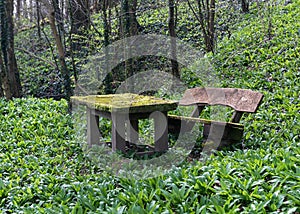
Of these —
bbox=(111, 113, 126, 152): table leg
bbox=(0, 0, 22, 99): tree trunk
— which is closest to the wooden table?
bbox=(111, 113, 126, 152): table leg

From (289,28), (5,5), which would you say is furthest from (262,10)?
(5,5)

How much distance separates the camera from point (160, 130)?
5770mm

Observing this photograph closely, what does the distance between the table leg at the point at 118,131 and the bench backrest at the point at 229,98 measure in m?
1.78

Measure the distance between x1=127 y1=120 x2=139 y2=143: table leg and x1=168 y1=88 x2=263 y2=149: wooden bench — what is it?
2.10ft

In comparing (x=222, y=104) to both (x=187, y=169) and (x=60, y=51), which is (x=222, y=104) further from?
(x=60, y=51)

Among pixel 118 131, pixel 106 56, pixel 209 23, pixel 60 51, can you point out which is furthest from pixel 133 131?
pixel 209 23

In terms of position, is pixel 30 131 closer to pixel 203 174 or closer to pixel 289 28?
pixel 203 174

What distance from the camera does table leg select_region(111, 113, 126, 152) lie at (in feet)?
18.1

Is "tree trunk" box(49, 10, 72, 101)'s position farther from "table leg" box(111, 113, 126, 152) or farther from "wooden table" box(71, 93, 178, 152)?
"table leg" box(111, 113, 126, 152)

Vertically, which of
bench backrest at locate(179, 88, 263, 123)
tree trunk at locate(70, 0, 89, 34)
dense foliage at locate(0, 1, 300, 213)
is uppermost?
tree trunk at locate(70, 0, 89, 34)

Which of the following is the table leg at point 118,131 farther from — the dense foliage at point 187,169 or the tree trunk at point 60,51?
the tree trunk at point 60,51

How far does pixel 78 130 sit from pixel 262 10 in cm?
837

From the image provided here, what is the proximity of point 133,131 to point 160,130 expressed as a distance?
82 centimetres

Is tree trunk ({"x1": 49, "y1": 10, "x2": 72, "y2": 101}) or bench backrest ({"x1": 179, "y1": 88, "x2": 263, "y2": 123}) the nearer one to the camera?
bench backrest ({"x1": 179, "y1": 88, "x2": 263, "y2": 123})
